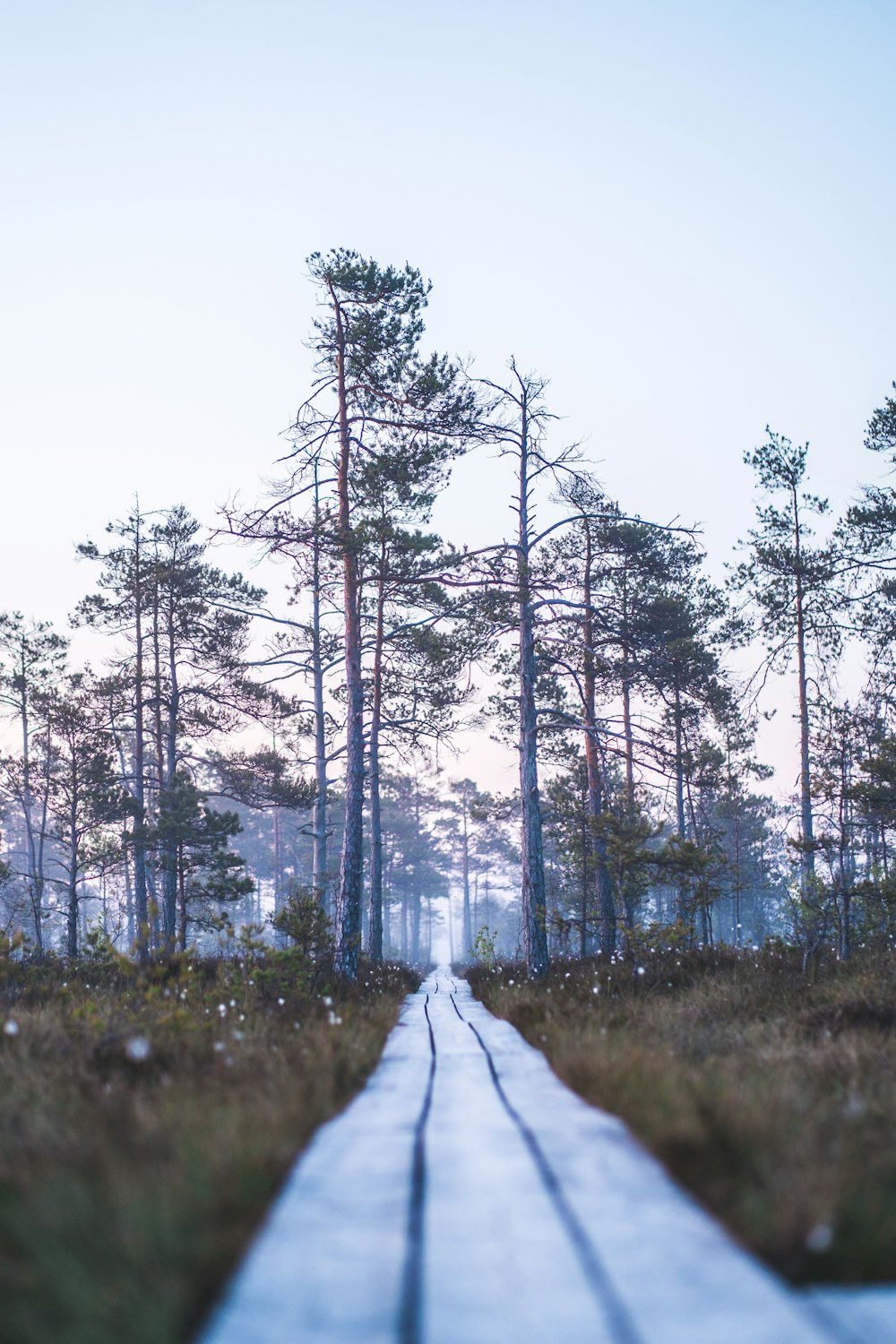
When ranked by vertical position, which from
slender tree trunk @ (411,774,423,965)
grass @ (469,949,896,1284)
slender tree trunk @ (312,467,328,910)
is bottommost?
slender tree trunk @ (411,774,423,965)

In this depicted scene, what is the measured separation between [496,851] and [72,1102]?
2887 inches

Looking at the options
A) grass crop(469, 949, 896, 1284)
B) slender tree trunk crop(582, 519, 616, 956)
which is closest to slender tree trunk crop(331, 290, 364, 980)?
grass crop(469, 949, 896, 1284)

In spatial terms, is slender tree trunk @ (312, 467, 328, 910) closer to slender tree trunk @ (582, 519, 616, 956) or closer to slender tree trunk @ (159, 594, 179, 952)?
slender tree trunk @ (159, 594, 179, 952)

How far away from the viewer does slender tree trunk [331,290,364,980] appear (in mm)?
12891

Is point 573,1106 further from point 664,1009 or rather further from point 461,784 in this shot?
point 461,784

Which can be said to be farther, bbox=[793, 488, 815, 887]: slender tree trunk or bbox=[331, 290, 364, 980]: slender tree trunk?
bbox=[793, 488, 815, 887]: slender tree trunk

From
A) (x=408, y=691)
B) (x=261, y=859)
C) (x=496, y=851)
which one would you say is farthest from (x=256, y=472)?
(x=496, y=851)

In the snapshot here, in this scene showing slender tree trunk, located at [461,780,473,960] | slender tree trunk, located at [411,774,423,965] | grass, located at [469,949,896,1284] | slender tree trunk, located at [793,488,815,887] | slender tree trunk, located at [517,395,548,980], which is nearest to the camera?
grass, located at [469,949,896,1284]

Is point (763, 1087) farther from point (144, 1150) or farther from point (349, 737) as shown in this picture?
point (349, 737)

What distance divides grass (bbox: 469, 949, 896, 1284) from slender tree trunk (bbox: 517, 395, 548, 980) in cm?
312

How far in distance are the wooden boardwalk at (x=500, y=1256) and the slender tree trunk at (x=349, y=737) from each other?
357 inches

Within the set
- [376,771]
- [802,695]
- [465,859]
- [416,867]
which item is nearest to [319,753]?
[376,771]

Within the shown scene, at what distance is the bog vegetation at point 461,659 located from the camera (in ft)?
43.4

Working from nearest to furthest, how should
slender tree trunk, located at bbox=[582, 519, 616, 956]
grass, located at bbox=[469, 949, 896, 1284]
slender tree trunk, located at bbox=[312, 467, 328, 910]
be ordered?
grass, located at bbox=[469, 949, 896, 1284], slender tree trunk, located at bbox=[582, 519, 616, 956], slender tree trunk, located at bbox=[312, 467, 328, 910]
